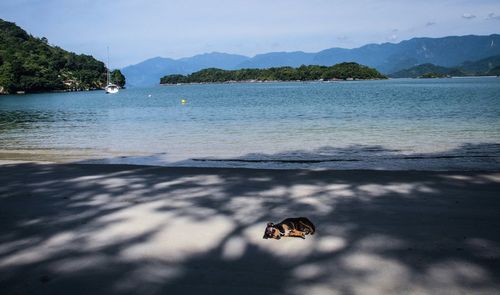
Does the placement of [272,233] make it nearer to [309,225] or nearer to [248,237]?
[248,237]

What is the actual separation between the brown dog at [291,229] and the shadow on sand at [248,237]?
0.46 ft

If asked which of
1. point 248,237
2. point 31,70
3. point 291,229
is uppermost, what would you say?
point 31,70

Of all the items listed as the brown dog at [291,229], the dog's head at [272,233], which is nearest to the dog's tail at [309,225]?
the brown dog at [291,229]

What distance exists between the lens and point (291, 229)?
549cm

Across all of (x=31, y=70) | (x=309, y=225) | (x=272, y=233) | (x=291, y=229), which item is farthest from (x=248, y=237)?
(x=31, y=70)

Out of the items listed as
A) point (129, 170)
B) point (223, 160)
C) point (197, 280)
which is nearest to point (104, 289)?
point (197, 280)

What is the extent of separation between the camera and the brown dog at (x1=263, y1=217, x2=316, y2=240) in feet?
17.8

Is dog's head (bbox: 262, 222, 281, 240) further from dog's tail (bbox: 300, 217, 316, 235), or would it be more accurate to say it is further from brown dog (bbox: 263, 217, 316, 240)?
dog's tail (bbox: 300, 217, 316, 235)

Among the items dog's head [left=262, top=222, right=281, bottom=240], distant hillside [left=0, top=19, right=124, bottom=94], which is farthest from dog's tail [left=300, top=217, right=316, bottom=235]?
distant hillside [left=0, top=19, right=124, bottom=94]

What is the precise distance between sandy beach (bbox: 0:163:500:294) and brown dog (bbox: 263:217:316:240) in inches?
5.1

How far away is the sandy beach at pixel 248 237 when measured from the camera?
4.29m

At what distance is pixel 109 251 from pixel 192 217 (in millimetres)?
1565

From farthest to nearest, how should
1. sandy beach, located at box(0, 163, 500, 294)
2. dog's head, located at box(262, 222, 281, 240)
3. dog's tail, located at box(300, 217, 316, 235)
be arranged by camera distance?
dog's tail, located at box(300, 217, 316, 235)
dog's head, located at box(262, 222, 281, 240)
sandy beach, located at box(0, 163, 500, 294)

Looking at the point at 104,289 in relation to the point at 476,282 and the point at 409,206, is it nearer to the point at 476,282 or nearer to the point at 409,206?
the point at 476,282
